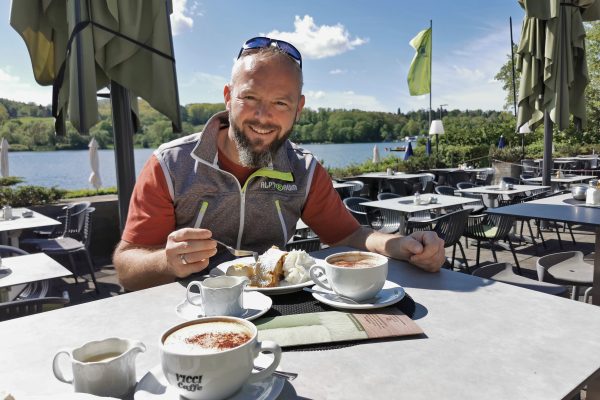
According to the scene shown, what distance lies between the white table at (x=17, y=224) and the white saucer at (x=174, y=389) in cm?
432

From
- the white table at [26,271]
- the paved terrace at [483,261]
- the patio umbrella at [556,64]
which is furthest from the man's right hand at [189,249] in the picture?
the patio umbrella at [556,64]

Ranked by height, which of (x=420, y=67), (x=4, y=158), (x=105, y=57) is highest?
(x=420, y=67)

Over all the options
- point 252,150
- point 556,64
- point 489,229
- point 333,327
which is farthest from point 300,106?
point 556,64

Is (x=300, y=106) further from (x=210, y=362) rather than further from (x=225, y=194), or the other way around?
(x=210, y=362)

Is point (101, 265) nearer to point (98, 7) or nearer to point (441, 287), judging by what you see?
point (98, 7)

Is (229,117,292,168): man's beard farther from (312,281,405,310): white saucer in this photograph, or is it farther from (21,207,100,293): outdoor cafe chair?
(21,207,100,293): outdoor cafe chair

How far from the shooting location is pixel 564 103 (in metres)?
5.26

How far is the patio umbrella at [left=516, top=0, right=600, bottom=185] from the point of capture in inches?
207

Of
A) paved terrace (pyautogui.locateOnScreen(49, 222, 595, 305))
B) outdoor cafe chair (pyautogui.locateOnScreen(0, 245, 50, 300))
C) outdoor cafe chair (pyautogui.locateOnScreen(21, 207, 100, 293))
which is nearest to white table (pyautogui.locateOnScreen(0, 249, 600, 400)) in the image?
outdoor cafe chair (pyautogui.locateOnScreen(0, 245, 50, 300))

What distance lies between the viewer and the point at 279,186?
1.93 meters

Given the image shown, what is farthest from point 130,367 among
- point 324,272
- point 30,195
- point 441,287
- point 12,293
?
point 30,195

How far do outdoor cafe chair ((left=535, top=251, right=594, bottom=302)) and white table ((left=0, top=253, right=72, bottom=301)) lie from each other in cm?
289

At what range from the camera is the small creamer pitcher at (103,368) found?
2.25 ft

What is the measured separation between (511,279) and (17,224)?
4624mm
